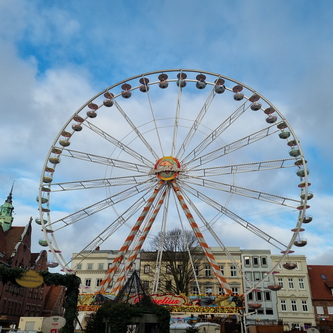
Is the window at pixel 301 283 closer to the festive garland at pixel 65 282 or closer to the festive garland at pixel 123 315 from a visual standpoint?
the festive garland at pixel 65 282

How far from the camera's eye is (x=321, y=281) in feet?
154

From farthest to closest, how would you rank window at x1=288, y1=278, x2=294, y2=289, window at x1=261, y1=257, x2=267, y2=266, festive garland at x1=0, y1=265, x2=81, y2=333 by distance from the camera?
window at x1=261, y1=257, x2=267, y2=266 → window at x1=288, y1=278, x2=294, y2=289 → festive garland at x1=0, y1=265, x2=81, y2=333

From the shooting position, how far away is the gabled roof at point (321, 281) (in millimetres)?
44656

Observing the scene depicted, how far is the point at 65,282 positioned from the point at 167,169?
10.8 meters

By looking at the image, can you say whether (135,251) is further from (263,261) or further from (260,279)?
(263,261)

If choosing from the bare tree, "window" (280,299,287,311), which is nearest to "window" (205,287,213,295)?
the bare tree

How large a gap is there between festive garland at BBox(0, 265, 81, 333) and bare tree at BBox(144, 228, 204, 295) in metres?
22.8

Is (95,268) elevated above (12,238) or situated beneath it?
situated beneath

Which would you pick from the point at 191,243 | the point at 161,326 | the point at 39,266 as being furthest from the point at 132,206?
the point at 39,266

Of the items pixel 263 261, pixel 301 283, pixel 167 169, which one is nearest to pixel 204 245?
pixel 167 169

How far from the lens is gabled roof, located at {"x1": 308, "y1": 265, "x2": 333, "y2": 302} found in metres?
44.7

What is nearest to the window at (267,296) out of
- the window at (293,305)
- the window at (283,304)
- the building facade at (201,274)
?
the window at (283,304)

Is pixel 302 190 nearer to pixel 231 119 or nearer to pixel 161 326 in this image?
pixel 231 119

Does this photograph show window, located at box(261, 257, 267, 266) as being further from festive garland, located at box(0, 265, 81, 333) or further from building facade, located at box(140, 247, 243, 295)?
festive garland, located at box(0, 265, 81, 333)
